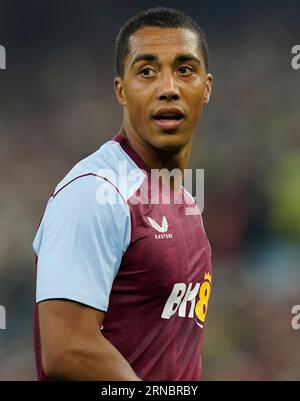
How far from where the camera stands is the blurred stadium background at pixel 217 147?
288 inches

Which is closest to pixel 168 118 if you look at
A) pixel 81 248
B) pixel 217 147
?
pixel 81 248

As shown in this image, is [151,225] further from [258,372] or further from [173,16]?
[258,372]

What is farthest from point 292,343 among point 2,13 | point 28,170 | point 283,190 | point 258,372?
point 2,13

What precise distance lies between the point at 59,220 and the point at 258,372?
15.8 ft

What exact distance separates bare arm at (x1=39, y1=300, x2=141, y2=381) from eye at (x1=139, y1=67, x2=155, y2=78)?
36.6 inches

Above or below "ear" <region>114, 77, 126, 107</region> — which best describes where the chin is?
below

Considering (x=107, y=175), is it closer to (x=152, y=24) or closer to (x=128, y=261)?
(x=128, y=261)

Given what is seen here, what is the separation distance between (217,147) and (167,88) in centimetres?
500
